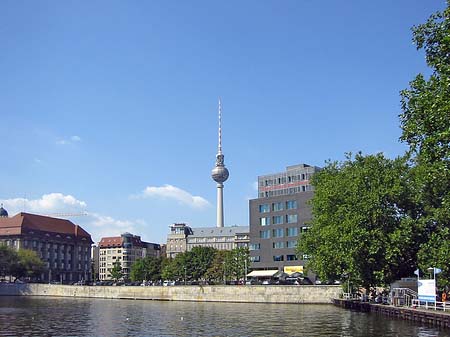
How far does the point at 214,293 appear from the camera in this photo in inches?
4724

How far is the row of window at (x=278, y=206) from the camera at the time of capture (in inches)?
5881

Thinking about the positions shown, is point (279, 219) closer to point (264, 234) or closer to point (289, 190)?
point (264, 234)

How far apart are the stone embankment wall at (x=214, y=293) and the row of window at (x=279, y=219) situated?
36198mm

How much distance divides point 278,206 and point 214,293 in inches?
1564

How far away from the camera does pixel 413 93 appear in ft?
165

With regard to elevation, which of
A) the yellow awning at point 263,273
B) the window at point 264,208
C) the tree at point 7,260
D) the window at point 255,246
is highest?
the window at point 264,208

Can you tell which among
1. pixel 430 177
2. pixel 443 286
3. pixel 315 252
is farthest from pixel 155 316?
pixel 430 177

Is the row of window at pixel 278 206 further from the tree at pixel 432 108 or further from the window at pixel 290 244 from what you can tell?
the tree at pixel 432 108

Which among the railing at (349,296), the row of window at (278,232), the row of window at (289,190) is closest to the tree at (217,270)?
the row of window at (289,190)

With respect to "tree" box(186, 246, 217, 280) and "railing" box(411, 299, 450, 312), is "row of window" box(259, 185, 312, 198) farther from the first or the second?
"railing" box(411, 299, 450, 312)

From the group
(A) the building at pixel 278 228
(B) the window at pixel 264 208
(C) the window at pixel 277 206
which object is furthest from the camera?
(B) the window at pixel 264 208

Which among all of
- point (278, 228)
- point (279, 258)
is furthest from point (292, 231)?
point (279, 258)

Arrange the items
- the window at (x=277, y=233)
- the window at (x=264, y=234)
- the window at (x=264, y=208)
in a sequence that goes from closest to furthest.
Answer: the window at (x=277, y=233) < the window at (x=264, y=234) < the window at (x=264, y=208)

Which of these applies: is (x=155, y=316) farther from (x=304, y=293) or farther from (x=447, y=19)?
(x=447, y=19)
